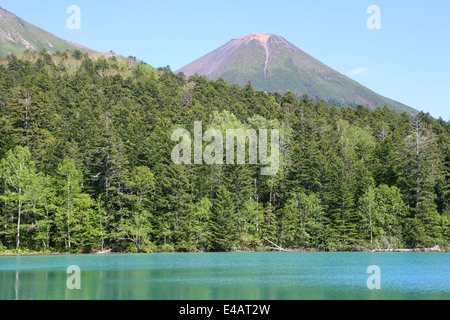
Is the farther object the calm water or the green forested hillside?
the green forested hillside

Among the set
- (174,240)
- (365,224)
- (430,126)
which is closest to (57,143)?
(174,240)

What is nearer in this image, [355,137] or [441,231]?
[441,231]

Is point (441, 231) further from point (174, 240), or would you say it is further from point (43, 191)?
point (43, 191)

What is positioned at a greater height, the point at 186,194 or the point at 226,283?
the point at 186,194

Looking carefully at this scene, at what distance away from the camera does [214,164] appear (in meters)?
84.2

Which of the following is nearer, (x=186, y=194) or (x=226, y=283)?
(x=226, y=283)

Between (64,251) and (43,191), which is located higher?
(43,191)

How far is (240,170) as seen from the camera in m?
82.2

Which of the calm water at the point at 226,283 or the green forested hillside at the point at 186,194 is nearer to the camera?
the calm water at the point at 226,283

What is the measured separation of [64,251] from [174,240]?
52.7ft

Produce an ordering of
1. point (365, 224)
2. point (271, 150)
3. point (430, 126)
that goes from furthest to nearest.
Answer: point (430, 126)
point (271, 150)
point (365, 224)

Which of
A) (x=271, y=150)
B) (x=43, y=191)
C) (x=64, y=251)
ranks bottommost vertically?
(x=64, y=251)

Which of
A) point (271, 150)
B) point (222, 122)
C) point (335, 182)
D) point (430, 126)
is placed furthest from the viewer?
point (430, 126)

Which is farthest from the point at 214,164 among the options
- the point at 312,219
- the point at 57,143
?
the point at 57,143
